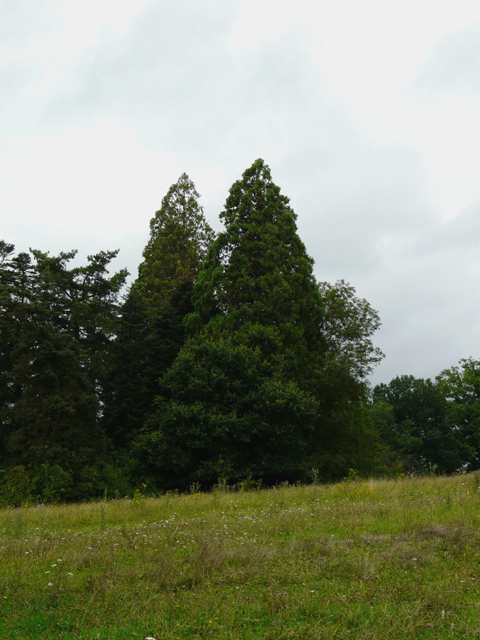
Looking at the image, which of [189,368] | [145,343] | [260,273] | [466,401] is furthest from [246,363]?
[466,401]

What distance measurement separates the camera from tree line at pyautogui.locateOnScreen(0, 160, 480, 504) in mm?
19875

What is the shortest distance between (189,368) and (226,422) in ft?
11.1

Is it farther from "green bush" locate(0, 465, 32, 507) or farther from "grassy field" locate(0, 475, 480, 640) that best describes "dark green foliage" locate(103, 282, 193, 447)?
"grassy field" locate(0, 475, 480, 640)

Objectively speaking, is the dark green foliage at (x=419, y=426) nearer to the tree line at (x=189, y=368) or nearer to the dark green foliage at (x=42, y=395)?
the tree line at (x=189, y=368)

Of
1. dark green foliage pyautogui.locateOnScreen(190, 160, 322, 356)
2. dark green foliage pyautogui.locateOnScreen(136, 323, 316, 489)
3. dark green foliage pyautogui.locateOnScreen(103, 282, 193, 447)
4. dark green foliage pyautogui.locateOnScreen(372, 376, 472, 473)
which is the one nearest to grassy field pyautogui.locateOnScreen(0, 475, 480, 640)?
dark green foliage pyautogui.locateOnScreen(136, 323, 316, 489)

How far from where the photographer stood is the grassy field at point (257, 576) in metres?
4.31

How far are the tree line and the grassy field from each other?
10411 mm

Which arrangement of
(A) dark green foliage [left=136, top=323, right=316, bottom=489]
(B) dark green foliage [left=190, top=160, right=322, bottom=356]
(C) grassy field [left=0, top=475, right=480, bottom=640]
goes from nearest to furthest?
(C) grassy field [left=0, top=475, right=480, bottom=640] → (A) dark green foliage [left=136, top=323, right=316, bottom=489] → (B) dark green foliage [left=190, top=160, right=322, bottom=356]

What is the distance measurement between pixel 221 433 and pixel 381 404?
4182 centimetres

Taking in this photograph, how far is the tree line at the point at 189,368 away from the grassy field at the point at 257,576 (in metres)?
10.4

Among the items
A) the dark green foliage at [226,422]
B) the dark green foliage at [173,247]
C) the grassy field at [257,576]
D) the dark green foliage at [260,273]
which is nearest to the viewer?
the grassy field at [257,576]

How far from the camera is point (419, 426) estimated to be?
6038cm

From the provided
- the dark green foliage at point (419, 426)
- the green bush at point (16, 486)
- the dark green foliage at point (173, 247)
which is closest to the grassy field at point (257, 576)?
the green bush at point (16, 486)

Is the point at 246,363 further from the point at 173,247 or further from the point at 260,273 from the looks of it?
the point at 173,247
